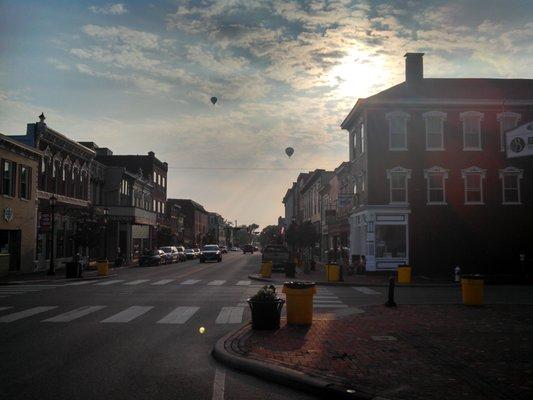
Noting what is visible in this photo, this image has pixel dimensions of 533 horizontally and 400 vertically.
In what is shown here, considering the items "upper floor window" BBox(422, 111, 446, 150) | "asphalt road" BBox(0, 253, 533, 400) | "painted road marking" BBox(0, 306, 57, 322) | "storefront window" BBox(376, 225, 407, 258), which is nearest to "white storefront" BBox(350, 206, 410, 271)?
"storefront window" BBox(376, 225, 407, 258)

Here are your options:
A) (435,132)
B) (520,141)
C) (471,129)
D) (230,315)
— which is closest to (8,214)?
(230,315)

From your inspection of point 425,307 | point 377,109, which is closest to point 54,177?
point 377,109

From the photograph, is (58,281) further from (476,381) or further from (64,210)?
(476,381)

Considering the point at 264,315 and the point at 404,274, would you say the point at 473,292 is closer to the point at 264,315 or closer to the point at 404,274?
the point at 264,315

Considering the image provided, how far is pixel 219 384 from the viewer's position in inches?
319

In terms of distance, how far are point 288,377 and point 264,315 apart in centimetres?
426

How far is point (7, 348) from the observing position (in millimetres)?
10453

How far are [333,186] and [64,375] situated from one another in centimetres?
4522

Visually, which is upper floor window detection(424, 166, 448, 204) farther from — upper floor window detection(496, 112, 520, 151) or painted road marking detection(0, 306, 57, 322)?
painted road marking detection(0, 306, 57, 322)

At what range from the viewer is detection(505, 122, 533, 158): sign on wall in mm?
6580

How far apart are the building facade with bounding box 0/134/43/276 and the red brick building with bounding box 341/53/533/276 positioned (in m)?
21.7

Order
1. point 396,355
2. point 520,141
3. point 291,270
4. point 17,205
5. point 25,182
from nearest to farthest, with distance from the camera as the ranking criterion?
point 520,141 → point 396,355 → point 291,270 → point 17,205 → point 25,182

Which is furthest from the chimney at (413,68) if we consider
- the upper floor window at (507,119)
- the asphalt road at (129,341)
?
the asphalt road at (129,341)

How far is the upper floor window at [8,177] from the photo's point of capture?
3251cm
